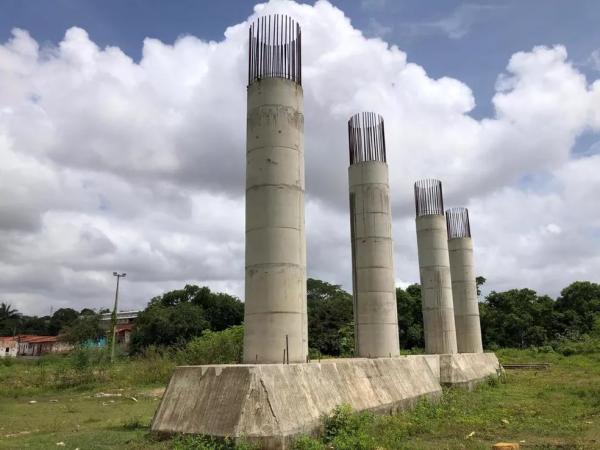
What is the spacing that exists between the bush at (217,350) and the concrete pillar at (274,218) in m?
16.0

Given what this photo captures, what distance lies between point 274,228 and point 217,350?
18.1m

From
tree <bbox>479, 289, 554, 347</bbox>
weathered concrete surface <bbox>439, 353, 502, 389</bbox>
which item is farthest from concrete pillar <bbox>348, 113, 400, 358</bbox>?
tree <bbox>479, 289, 554, 347</bbox>

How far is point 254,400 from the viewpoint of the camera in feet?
26.9

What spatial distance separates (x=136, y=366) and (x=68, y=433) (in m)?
15.2

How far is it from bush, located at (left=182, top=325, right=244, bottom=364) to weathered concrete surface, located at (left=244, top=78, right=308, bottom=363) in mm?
15992

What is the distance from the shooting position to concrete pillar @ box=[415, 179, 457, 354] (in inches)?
882

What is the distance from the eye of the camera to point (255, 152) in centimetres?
1063

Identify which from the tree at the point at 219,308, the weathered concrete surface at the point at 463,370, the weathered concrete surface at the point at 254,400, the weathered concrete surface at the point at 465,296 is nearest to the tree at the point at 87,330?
the tree at the point at 219,308

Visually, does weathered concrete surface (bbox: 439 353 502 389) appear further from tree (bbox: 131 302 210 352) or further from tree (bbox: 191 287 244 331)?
tree (bbox: 191 287 244 331)

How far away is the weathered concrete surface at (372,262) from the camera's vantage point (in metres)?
15.8

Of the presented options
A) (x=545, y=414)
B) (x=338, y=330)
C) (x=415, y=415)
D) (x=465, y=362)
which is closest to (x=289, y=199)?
(x=415, y=415)

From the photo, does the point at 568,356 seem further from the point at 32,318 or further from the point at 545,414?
the point at 32,318

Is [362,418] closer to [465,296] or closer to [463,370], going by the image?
[463,370]

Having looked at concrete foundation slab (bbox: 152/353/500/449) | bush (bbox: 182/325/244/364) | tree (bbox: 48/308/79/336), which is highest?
tree (bbox: 48/308/79/336)
